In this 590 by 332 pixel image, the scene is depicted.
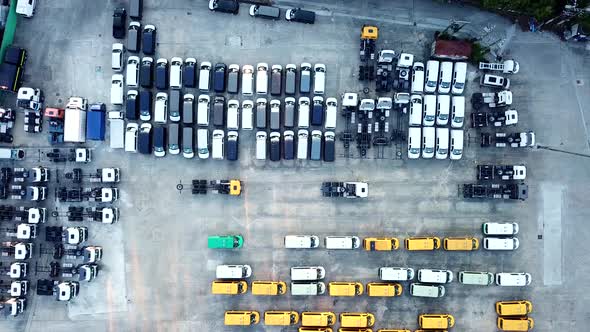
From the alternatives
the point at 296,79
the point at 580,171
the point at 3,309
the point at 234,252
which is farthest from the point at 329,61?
the point at 3,309

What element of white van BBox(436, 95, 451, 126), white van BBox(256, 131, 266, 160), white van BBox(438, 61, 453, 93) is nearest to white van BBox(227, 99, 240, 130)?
white van BBox(256, 131, 266, 160)

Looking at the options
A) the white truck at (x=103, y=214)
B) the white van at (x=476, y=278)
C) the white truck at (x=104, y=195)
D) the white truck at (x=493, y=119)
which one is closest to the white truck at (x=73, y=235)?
the white truck at (x=103, y=214)

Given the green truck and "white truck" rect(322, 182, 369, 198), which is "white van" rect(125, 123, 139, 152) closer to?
the green truck

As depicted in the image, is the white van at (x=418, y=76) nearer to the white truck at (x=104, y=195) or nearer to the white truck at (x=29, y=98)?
the white truck at (x=104, y=195)

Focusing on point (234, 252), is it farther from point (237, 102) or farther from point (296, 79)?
point (296, 79)

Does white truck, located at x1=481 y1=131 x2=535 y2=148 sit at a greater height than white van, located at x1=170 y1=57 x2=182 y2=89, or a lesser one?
lesser

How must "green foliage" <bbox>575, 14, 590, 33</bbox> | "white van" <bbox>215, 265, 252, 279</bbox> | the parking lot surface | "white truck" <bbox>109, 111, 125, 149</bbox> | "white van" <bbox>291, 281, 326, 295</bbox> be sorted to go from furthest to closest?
the parking lot surface → "white truck" <bbox>109, 111, 125, 149</bbox> → "white van" <bbox>291, 281, 326, 295</bbox> → "white van" <bbox>215, 265, 252, 279</bbox> → "green foliage" <bbox>575, 14, 590, 33</bbox>

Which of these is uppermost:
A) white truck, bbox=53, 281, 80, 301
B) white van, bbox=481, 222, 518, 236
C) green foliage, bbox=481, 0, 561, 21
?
green foliage, bbox=481, 0, 561, 21
